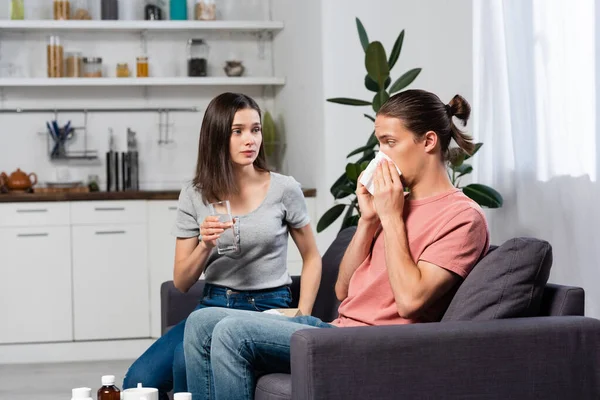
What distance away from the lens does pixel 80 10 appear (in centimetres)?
582

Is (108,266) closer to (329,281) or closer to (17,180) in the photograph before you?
(17,180)

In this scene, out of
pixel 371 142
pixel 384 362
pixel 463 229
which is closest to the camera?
pixel 384 362

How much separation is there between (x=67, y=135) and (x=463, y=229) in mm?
4188

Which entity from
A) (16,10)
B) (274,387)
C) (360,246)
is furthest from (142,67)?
(274,387)

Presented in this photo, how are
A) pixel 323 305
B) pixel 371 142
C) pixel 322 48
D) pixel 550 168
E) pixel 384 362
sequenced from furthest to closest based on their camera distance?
1. pixel 322 48
2. pixel 371 142
3. pixel 550 168
4. pixel 323 305
5. pixel 384 362

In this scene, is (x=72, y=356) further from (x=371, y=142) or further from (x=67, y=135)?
(x=371, y=142)

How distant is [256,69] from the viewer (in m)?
6.25

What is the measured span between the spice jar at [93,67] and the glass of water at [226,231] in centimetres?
338

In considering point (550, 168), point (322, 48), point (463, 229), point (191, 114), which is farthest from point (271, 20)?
point (463, 229)

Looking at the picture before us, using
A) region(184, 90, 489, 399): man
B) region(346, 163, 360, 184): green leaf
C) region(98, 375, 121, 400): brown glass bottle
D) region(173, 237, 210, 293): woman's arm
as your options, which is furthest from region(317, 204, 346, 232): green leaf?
region(98, 375, 121, 400): brown glass bottle

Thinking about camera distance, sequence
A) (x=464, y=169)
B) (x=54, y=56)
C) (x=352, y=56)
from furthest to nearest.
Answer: (x=54, y=56) → (x=352, y=56) → (x=464, y=169)

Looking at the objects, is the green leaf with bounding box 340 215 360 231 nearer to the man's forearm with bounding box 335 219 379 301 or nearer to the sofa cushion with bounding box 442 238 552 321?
the man's forearm with bounding box 335 219 379 301

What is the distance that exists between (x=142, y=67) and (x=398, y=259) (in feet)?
13.1

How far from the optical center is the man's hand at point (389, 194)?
2.37 m
